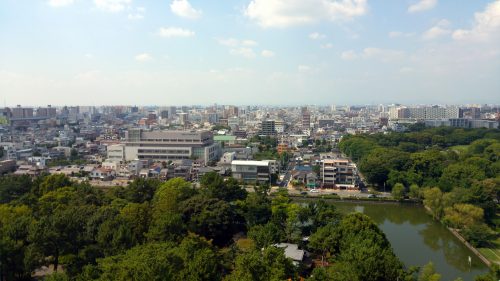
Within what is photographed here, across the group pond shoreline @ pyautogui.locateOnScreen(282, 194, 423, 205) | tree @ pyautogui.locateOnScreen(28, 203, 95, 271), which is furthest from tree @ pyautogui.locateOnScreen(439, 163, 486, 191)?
tree @ pyautogui.locateOnScreen(28, 203, 95, 271)

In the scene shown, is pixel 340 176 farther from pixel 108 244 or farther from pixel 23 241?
pixel 23 241

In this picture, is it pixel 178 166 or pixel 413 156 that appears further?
pixel 178 166

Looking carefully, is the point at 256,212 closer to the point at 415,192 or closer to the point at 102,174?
the point at 415,192

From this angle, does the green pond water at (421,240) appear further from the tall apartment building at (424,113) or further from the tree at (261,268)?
the tall apartment building at (424,113)

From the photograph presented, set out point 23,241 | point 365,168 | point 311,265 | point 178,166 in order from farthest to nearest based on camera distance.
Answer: point 178,166
point 365,168
point 311,265
point 23,241

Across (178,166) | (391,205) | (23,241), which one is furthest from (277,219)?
(178,166)

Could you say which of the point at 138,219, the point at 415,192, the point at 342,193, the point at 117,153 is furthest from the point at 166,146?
the point at 138,219
